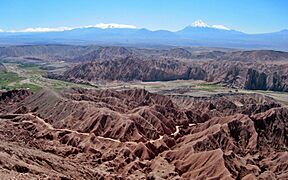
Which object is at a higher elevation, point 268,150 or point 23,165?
point 23,165

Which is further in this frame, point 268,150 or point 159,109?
point 159,109

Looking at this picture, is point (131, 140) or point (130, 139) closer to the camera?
point (131, 140)

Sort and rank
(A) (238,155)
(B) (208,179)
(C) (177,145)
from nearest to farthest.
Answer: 1. (B) (208,179)
2. (A) (238,155)
3. (C) (177,145)

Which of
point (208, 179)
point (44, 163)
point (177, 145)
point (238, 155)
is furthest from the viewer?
point (177, 145)

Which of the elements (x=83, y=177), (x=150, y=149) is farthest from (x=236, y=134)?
(x=83, y=177)

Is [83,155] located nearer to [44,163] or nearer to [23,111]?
[44,163]

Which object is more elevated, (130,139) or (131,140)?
(130,139)

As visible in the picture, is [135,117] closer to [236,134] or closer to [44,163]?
[236,134]

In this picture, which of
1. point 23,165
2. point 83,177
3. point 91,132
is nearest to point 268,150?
point 91,132
